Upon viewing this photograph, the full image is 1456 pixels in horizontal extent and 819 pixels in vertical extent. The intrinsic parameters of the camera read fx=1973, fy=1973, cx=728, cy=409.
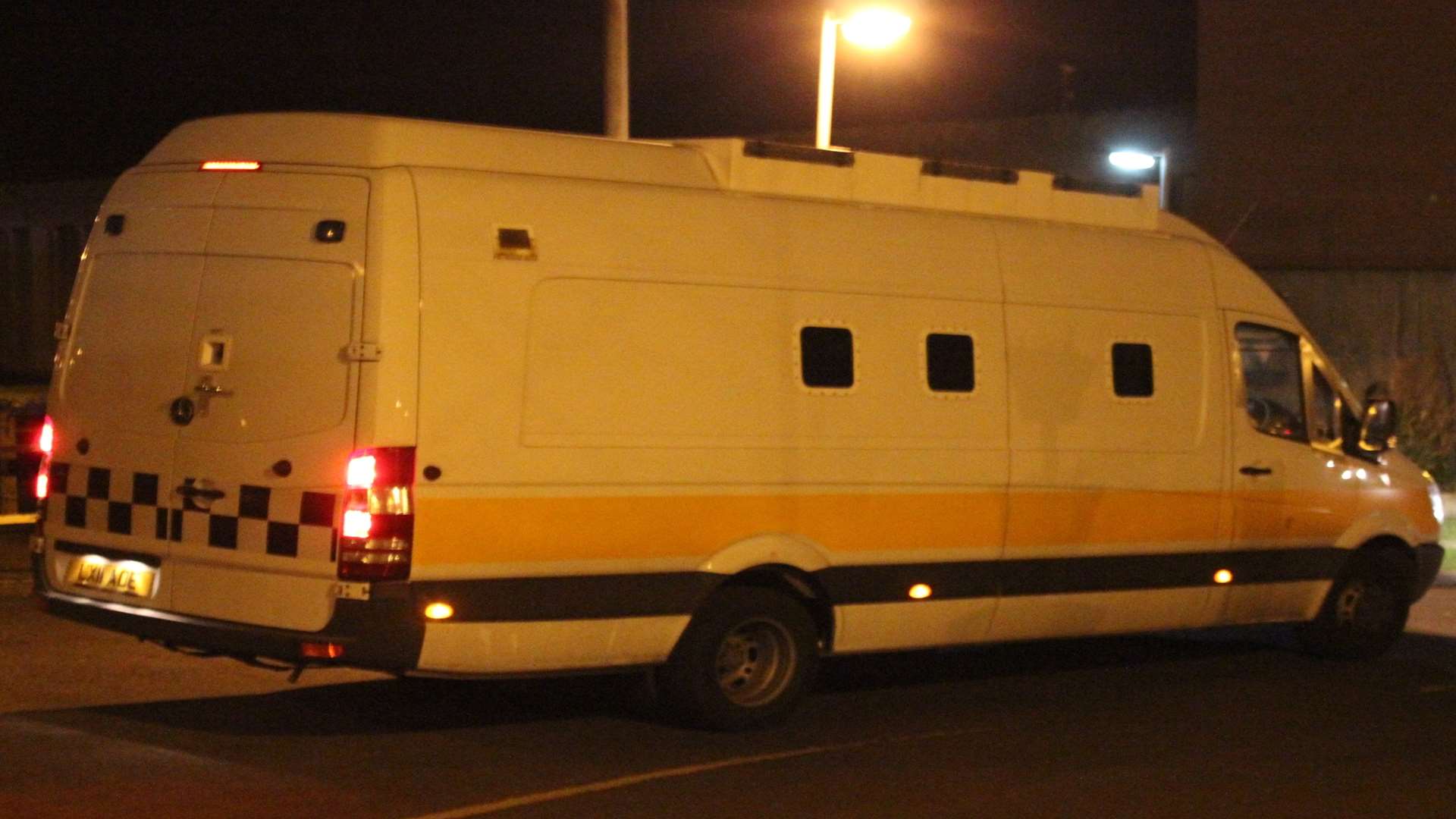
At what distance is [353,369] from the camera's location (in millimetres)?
7496

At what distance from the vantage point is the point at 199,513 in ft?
25.7

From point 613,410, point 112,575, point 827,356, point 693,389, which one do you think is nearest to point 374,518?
point 613,410

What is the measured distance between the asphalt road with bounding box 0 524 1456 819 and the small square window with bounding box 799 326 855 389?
5.20 ft

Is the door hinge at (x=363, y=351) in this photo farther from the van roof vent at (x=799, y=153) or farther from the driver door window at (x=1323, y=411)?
the driver door window at (x=1323, y=411)

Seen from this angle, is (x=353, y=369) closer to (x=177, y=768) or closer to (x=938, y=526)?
(x=177, y=768)

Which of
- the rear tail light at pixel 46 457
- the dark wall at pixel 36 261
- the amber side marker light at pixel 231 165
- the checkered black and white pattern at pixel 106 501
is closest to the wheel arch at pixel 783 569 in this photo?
the checkered black and white pattern at pixel 106 501

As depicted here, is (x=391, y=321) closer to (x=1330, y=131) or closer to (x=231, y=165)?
(x=231, y=165)

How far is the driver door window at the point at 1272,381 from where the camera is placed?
35.3 ft

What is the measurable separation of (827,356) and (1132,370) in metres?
2.05

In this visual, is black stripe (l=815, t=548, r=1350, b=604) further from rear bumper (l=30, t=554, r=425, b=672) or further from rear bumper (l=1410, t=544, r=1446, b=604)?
rear bumper (l=30, t=554, r=425, b=672)

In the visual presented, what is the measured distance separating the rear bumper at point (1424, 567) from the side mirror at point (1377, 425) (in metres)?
0.82

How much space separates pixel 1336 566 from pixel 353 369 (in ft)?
20.2

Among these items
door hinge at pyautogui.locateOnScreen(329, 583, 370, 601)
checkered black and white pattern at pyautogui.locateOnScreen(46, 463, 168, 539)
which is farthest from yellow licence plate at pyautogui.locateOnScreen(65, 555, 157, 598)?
door hinge at pyautogui.locateOnScreen(329, 583, 370, 601)

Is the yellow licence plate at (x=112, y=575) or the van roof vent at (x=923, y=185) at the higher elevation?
the van roof vent at (x=923, y=185)
